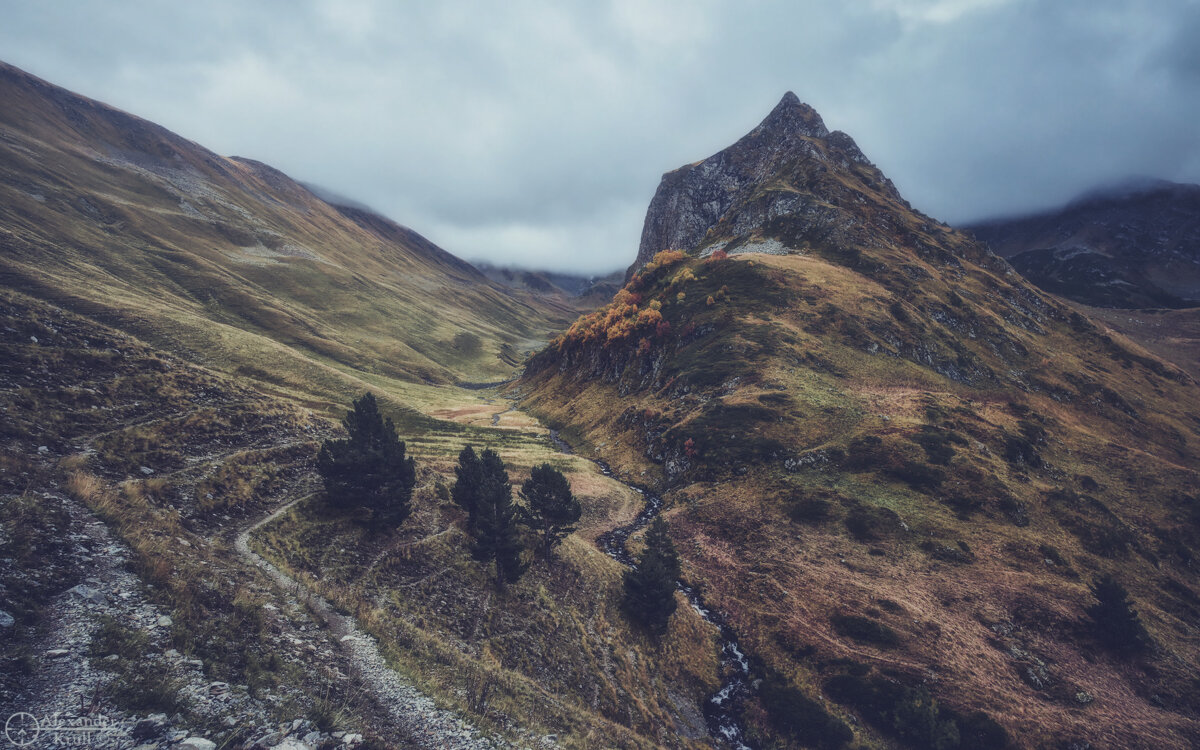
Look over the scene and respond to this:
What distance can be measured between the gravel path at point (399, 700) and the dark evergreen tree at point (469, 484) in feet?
43.7

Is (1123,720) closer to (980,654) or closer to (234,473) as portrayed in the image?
(980,654)

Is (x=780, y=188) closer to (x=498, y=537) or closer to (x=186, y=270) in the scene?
(x=498, y=537)

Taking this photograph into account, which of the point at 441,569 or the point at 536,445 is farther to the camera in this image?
the point at 536,445

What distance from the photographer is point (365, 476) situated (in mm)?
26922

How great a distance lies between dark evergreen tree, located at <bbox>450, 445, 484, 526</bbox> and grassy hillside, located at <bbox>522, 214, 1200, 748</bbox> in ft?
67.1

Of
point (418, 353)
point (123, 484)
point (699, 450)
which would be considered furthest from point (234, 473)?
point (418, 353)

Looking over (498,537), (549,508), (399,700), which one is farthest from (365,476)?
(399,700)

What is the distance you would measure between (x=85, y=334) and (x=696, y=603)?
165 ft

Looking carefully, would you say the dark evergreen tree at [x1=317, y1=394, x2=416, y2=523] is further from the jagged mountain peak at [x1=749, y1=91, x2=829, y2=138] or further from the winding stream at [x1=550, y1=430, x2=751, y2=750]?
the jagged mountain peak at [x1=749, y1=91, x2=829, y2=138]

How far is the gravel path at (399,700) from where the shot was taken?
41.2 feet

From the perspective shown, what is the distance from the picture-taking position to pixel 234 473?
83.0 feet

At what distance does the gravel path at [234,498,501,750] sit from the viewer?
12.6 meters

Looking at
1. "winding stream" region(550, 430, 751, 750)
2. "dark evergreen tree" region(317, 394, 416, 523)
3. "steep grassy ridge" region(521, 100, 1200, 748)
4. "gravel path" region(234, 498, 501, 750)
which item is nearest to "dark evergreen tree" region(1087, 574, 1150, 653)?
"steep grassy ridge" region(521, 100, 1200, 748)

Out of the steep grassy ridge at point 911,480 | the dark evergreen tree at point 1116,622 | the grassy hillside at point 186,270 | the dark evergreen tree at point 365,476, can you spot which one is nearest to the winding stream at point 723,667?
the steep grassy ridge at point 911,480
